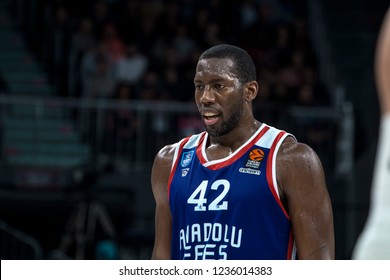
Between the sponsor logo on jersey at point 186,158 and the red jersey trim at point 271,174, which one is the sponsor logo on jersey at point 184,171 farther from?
the red jersey trim at point 271,174

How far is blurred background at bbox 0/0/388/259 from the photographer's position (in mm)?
12531

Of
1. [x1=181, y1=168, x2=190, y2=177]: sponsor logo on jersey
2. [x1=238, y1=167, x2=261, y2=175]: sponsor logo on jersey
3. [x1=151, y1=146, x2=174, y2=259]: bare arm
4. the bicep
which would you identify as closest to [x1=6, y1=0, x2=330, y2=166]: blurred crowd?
[x1=151, y1=146, x2=174, y2=259]: bare arm

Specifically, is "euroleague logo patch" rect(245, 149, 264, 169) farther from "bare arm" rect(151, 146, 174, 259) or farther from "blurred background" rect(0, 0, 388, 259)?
"blurred background" rect(0, 0, 388, 259)

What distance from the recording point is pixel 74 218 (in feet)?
40.3

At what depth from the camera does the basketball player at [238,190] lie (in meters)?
4.96

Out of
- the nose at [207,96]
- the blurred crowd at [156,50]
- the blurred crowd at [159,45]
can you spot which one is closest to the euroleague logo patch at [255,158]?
the nose at [207,96]

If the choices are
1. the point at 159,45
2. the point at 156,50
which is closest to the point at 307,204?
the point at 156,50

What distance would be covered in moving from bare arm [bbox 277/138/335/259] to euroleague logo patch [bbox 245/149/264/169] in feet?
0.44

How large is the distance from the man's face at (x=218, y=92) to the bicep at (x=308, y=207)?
0.45 meters

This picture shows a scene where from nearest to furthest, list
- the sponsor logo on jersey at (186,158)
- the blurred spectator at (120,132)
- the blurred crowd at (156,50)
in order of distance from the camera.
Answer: the sponsor logo on jersey at (186,158)
the blurred spectator at (120,132)
the blurred crowd at (156,50)

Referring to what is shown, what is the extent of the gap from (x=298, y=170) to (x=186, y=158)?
28.0 inches
